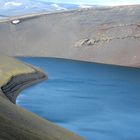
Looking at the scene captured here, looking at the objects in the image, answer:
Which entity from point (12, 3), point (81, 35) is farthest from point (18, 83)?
point (12, 3)

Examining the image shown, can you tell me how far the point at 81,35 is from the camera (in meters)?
42.9

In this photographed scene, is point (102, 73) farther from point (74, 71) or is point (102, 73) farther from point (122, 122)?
point (122, 122)

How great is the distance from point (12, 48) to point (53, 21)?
4831 millimetres

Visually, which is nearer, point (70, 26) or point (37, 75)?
point (37, 75)

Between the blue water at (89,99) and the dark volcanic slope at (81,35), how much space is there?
1.76 meters

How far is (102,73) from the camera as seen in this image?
1362 inches

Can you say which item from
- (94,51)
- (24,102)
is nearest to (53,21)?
(94,51)

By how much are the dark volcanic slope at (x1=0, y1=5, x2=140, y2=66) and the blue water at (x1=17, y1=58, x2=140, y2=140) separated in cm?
176

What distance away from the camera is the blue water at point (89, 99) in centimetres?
2042

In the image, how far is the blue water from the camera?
20422 mm

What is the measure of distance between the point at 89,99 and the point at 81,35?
1712cm

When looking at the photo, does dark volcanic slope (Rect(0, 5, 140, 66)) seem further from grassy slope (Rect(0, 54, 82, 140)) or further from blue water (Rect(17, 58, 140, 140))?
grassy slope (Rect(0, 54, 82, 140))

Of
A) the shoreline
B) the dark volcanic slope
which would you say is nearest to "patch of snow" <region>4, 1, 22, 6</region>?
the dark volcanic slope

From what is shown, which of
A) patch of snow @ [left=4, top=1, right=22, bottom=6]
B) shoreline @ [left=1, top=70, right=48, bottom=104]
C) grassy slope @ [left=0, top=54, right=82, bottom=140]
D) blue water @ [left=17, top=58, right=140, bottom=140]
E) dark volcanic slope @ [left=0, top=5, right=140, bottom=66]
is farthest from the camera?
patch of snow @ [left=4, top=1, right=22, bottom=6]
